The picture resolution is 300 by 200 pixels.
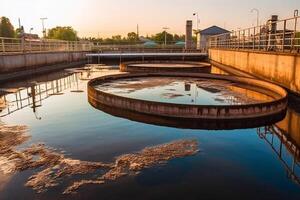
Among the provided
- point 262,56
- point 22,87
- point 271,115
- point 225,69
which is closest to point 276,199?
point 271,115

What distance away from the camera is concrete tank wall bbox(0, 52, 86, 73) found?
17803 mm

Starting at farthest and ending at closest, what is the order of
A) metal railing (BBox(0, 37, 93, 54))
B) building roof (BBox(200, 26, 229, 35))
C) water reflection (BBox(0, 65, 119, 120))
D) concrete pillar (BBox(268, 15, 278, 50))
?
building roof (BBox(200, 26, 229, 35))
metal railing (BBox(0, 37, 93, 54))
concrete pillar (BBox(268, 15, 278, 50))
water reflection (BBox(0, 65, 119, 120))

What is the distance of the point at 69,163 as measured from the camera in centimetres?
586

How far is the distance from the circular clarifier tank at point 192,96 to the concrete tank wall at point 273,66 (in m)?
0.51

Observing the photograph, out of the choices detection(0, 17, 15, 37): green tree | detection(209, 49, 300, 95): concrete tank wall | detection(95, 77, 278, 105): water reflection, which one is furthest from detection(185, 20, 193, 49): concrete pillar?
detection(0, 17, 15, 37): green tree

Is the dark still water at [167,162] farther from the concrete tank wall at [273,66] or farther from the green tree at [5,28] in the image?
the green tree at [5,28]

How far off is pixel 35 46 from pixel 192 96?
21.7 metres

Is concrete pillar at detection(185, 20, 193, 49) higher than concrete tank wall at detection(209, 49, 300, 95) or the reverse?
higher

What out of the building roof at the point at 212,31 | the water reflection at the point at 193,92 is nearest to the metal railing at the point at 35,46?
the water reflection at the point at 193,92

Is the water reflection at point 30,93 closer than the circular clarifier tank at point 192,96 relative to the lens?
No

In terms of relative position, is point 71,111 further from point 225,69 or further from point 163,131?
point 225,69

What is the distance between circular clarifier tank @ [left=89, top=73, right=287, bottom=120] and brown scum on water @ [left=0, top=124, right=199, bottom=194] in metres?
1.79

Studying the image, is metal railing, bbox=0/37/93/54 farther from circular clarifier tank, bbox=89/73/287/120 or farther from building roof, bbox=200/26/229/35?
building roof, bbox=200/26/229/35

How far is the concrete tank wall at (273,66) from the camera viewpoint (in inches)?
419
